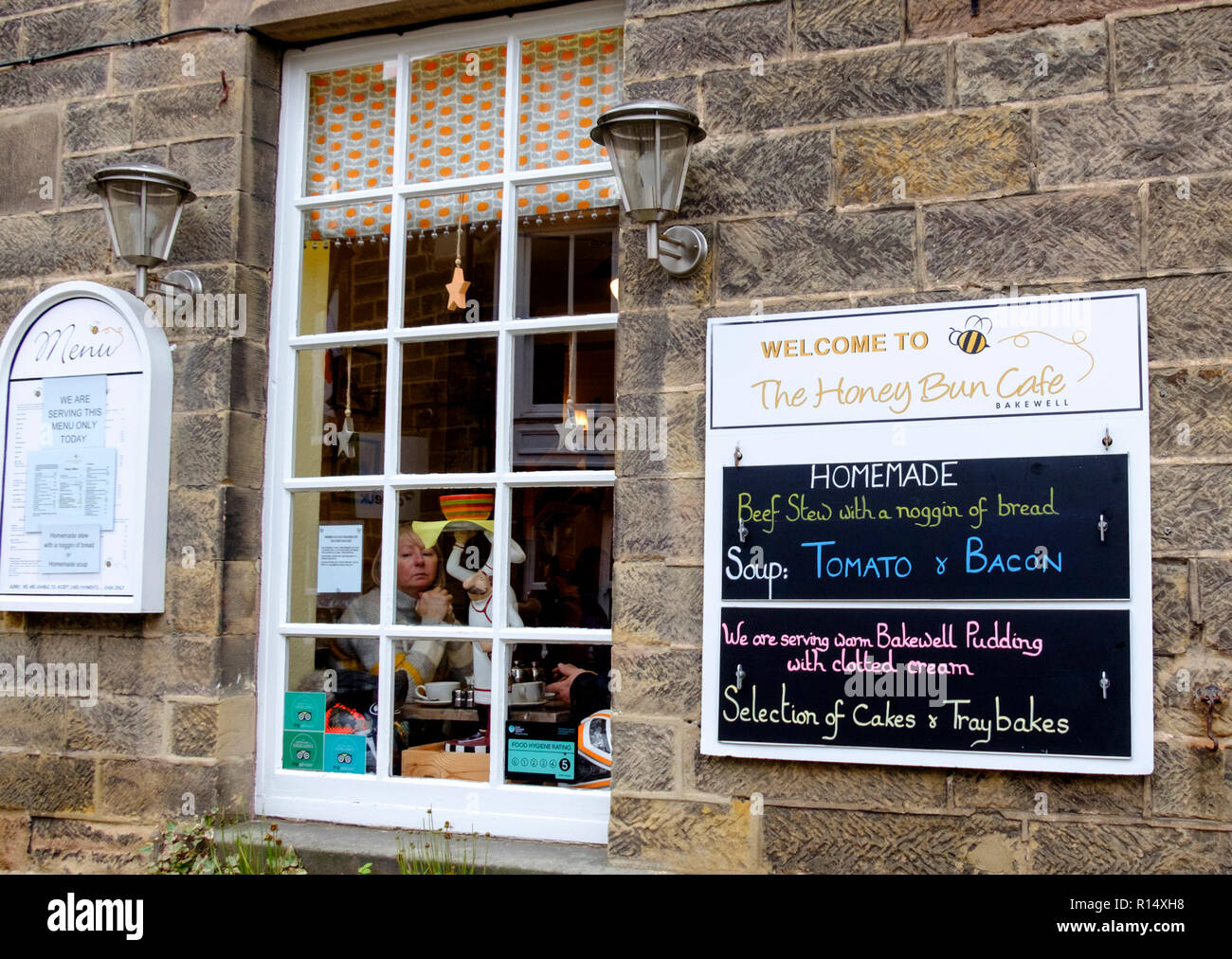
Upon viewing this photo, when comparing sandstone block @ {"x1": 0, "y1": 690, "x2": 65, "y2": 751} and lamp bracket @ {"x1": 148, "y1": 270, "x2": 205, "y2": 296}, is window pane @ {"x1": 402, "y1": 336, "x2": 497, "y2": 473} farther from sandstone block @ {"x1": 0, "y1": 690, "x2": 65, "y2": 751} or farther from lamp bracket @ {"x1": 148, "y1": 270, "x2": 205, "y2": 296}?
sandstone block @ {"x1": 0, "y1": 690, "x2": 65, "y2": 751}

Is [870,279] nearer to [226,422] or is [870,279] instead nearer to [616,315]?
[616,315]

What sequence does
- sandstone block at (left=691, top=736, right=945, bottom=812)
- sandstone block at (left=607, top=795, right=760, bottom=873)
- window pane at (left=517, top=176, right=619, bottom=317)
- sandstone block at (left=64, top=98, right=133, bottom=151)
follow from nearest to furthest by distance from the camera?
1. sandstone block at (left=691, top=736, right=945, bottom=812)
2. sandstone block at (left=607, top=795, right=760, bottom=873)
3. window pane at (left=517, top=176, right=619, bottom=317)
4. sandstone block at (left=64, top=98, right=133, bottom=151)

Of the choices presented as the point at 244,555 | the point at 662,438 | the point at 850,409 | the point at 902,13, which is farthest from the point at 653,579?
the point at 902,13

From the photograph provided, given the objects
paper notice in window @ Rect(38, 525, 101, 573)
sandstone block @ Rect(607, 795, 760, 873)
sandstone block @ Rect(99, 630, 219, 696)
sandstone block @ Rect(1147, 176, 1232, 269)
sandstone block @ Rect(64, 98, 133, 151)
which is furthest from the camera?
sandstone block @ Rect(64, 98, 133, 151)

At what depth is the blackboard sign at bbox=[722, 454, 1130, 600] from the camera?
3.16m

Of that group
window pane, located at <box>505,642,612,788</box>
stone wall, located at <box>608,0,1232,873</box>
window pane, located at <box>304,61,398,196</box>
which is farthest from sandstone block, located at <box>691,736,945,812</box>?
window pane, located at <box>304,61,398,196</box>

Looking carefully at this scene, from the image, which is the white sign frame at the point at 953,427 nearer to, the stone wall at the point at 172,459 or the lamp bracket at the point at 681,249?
the lamp bracket at the point at 681,249

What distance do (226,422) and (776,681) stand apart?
2048mm

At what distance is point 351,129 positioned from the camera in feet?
14.1

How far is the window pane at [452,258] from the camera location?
4.09 m

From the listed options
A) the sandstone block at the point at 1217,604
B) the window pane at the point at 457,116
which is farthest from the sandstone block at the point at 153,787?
the sandstone block at the point at 1217,604

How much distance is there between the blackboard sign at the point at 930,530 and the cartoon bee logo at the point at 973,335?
1.02 feet

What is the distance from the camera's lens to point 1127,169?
10.6ft

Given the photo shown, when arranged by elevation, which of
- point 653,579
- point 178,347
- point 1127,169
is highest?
point 1127,169
